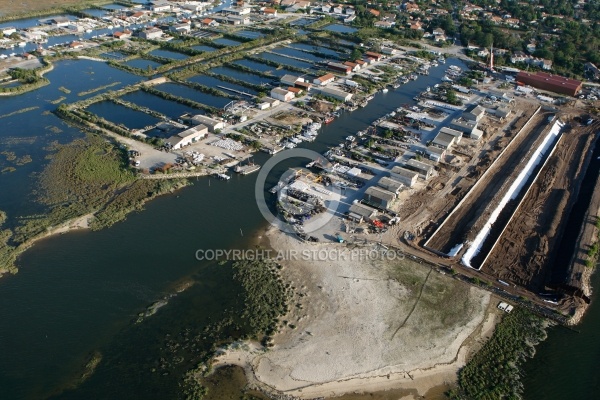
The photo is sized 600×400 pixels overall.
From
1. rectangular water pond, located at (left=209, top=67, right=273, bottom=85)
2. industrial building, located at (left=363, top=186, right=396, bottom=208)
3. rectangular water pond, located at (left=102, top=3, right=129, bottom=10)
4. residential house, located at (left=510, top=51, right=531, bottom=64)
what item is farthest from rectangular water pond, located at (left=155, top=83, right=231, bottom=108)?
residential house, located at (left=510, top=51, right=531, bottom=64)

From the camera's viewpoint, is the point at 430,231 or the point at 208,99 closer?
the point at 430,231

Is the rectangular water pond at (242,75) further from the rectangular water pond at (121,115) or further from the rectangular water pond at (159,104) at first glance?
the rectangular water pond at (121,115)

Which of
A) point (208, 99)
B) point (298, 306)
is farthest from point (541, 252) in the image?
point (208, 99)

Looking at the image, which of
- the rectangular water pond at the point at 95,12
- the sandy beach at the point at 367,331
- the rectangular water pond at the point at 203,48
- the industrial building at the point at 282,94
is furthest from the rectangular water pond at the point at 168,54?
the sandy beach at the point at 367,331

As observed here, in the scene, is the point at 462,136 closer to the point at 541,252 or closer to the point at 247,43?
the point at 541,252

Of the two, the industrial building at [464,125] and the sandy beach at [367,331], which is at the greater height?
the industrial building at [464,125]

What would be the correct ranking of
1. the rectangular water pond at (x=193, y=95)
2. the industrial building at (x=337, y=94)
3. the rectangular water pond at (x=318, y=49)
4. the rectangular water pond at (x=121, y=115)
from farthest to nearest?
the rectangular water pond at (x=318, y=49), the industrial building at (x=337, y=94), the rectangular water pond at (x=193, y=95), the rectangular water pond at (x=121, y=115)

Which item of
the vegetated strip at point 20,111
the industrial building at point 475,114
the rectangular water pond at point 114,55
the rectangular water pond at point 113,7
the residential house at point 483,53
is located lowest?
the vegetated strip at point 20,111
